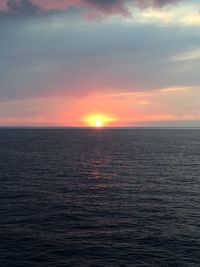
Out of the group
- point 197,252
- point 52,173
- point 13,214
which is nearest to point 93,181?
point 52,173

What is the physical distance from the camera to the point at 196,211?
238 feet

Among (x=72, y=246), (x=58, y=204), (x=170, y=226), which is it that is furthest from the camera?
(x=58, y=204)

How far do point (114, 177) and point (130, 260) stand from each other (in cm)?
6214

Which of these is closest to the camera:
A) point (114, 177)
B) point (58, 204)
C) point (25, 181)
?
point (58, 204)

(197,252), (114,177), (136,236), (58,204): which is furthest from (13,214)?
(114,177)

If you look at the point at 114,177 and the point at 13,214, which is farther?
the point at 114,177

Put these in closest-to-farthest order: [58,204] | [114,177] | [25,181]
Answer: [58,204] → [25,181] → [114,177]

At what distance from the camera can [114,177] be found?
4412 inches

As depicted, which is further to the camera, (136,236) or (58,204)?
(58,204)

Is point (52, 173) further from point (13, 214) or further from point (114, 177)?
point (13, 214)

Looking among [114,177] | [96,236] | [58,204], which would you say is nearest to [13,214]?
[58,204]

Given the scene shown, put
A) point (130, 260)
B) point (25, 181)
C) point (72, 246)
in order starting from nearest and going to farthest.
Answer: point (130, 260)
point (72, 246)
point (25, 181)

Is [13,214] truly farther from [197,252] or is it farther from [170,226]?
[197,252]

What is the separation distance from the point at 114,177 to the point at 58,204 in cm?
3758
